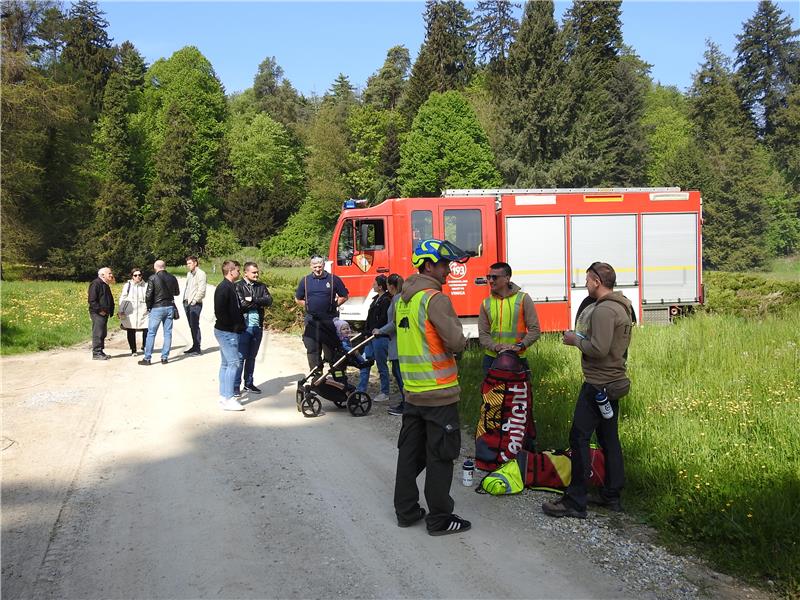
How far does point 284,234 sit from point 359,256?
46024 millimetres

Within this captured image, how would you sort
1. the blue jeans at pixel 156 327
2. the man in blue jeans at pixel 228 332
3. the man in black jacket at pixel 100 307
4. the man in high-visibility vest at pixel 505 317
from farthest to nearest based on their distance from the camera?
the man in black jacket at pixel 100 307, the blue jeans at pixel 156 327, the man in blue jeans at pixel 228 332, the man in high-visibility vest at pixel 505 317

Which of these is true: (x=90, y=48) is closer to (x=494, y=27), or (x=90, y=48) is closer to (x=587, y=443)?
(x=494, y=27)

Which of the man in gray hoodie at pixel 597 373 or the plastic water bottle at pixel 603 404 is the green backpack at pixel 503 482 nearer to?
the man in gray hoodie at pixel 597 373

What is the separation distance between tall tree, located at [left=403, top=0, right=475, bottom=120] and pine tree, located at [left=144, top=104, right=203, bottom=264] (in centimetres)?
2041

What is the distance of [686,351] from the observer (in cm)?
1005

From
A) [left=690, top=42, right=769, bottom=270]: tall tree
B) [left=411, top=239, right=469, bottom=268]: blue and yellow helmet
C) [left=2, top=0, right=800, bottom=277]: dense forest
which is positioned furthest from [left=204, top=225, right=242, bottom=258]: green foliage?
[left=411, top=239, right=469, bottom=268]: blue and yellow helmet

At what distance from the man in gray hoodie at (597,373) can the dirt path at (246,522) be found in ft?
0.88

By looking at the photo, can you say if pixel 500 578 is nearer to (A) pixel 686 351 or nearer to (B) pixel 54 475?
(B) pixel 54 475

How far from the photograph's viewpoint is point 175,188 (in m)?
57.5

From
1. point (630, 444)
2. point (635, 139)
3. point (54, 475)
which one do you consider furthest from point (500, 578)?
point (635, 139)

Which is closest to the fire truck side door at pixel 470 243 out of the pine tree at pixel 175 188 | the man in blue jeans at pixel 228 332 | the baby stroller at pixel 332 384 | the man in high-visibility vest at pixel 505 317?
the baby stroller at pixel 332 384

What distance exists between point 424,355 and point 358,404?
3.92m

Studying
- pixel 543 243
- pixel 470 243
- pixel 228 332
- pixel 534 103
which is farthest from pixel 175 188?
pixel 228 332

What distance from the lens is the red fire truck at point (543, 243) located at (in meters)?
13.8
